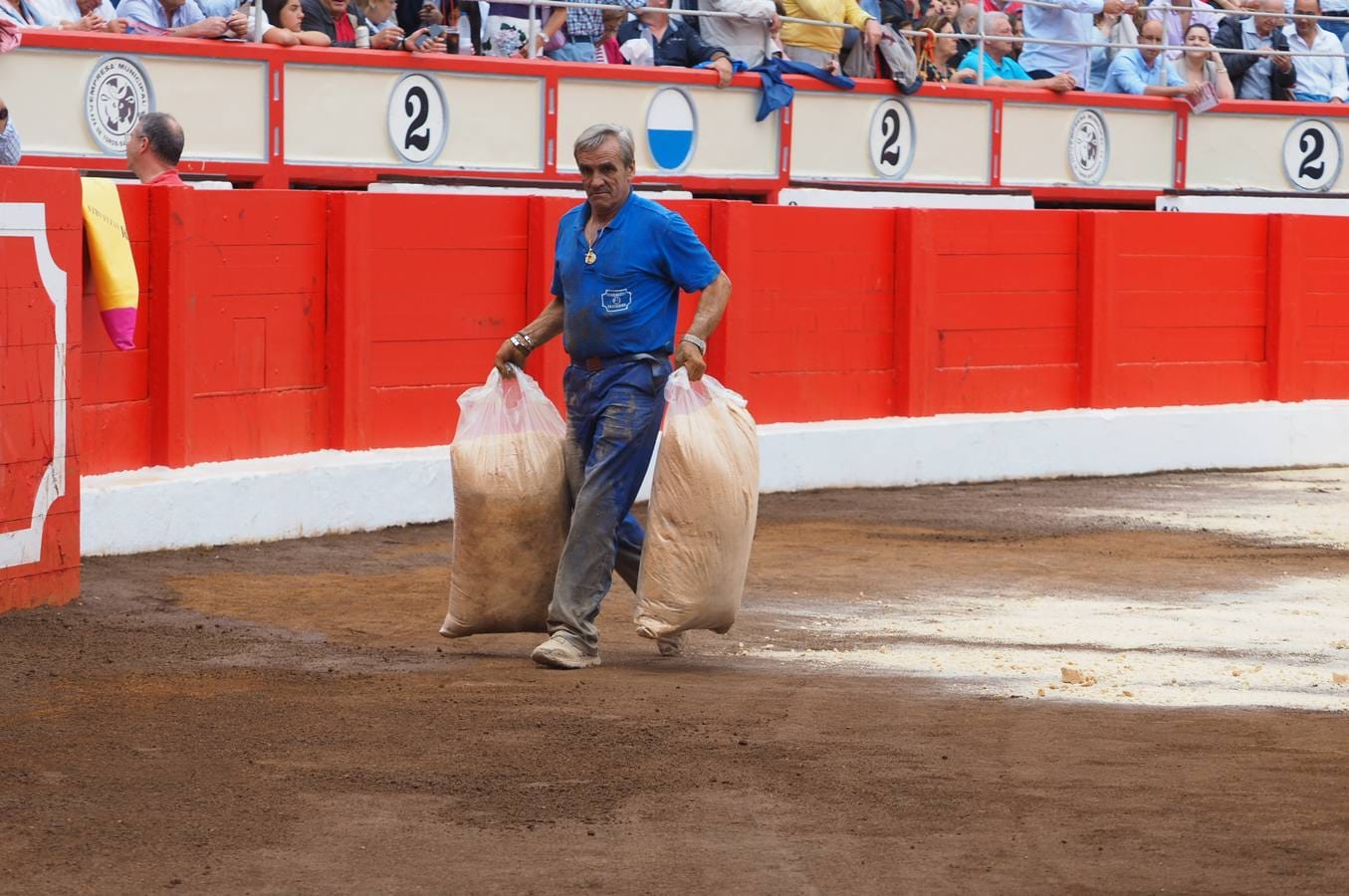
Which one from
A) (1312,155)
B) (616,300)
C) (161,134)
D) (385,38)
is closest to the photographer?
(616,300)

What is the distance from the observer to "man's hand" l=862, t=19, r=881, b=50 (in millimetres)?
16219

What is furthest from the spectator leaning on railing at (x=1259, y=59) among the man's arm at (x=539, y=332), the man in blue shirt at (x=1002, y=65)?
the man's arm at (x=539, y=332)

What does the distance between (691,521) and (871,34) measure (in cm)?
987

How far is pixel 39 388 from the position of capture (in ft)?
26.4

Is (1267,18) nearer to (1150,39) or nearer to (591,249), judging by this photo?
(1150,39)

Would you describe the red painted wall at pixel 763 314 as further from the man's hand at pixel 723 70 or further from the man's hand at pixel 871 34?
the man's hand at pixel 871 34

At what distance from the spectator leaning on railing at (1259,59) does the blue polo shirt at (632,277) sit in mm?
13134

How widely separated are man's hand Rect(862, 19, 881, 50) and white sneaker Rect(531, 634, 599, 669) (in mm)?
10009

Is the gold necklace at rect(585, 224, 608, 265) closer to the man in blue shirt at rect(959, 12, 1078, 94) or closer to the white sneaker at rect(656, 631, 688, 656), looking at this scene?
the white sneaker at rect(656, 631, 688, 656)

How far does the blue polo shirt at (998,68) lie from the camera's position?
17.6 metres

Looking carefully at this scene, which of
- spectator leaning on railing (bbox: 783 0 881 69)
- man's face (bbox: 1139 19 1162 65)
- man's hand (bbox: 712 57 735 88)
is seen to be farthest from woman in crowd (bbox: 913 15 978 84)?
man's hand (bbox: 712 57 735 88)

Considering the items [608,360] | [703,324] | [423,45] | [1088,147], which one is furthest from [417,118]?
[703,324]

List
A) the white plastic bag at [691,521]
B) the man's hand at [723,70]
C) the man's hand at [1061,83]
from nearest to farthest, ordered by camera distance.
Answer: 1. the white plastic bag at [691,521]
2. the man's hand at [723,70]
3. the man's hand at [1061,83]

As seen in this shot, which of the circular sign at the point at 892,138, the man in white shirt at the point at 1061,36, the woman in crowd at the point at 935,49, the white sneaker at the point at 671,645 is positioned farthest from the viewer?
the man in white shirt at the point at 1061,36
